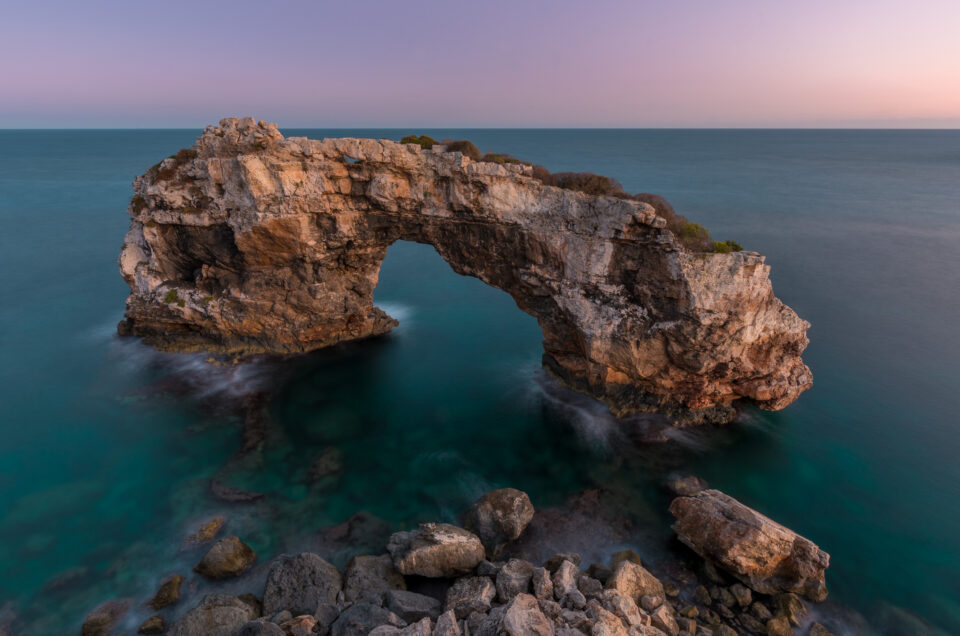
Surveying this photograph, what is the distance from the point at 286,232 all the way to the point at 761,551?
27298 mm

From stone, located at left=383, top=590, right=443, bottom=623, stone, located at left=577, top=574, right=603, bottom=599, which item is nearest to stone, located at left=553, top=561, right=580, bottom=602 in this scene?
stone, located at left=577, top=574, right=603, bottom=599

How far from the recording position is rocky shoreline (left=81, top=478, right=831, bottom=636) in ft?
46.6

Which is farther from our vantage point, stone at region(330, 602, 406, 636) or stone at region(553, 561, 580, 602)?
stone at region(553, 561, 580, 602)

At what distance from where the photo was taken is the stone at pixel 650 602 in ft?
50.7

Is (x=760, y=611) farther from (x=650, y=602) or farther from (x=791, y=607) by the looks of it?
(x=650, y=602)

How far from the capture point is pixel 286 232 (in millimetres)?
27125

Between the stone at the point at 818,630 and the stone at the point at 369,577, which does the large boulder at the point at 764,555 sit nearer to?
the stone at the point at 818,630

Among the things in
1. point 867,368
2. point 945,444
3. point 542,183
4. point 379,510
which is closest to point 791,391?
point 945,444

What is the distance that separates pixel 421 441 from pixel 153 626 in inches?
524

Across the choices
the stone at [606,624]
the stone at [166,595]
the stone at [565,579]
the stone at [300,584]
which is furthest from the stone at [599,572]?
the stone at [166,595]

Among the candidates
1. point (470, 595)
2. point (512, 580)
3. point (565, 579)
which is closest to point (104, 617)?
point (470, 595)

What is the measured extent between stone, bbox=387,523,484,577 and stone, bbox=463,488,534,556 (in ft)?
4.73

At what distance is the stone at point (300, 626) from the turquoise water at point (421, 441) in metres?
4.23

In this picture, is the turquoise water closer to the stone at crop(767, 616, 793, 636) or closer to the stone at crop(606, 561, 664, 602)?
the stone at crop(606, 561, 664, 602)
